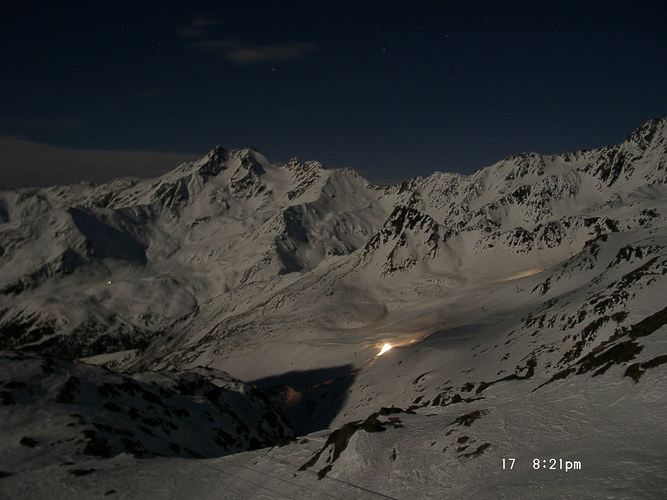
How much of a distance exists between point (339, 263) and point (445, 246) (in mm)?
45900

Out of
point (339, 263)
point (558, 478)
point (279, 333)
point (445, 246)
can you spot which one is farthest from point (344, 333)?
point (558, 478)

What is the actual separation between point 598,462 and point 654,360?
6.73 m

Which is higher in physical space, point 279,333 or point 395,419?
point 395,419

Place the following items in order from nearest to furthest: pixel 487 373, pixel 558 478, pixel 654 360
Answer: pixel 558 478 → pixel 654 360 → pixel 487 373

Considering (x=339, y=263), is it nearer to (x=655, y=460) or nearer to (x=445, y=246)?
(x=445, y=246)

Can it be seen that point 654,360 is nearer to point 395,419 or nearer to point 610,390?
point 610,390

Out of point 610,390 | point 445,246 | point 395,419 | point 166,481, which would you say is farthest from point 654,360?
point 445,246

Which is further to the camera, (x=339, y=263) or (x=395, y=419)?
(x=339, y=263)

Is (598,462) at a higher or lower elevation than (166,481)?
higher

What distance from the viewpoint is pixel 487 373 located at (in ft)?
159

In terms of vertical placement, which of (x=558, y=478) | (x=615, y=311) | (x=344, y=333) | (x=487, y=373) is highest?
(x=558, y=478)

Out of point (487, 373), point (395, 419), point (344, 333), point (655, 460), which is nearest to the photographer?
point (655, 460)

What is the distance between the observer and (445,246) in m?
171

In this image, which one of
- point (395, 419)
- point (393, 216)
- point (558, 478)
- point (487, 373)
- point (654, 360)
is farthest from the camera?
point (393, 216)
